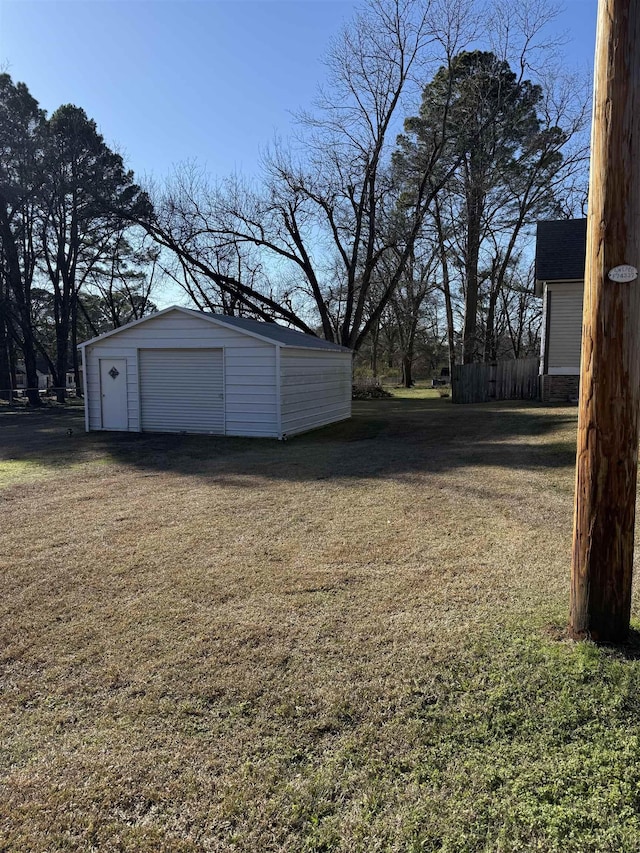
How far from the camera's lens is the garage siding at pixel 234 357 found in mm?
11094

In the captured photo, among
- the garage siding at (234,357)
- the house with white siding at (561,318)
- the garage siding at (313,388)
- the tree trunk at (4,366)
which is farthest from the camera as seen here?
the tree trunk at (4,366)

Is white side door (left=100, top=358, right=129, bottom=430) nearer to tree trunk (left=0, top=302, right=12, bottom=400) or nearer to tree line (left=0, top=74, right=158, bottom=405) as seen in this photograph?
tree line (left=0, top=74, right=158, bottom=405)

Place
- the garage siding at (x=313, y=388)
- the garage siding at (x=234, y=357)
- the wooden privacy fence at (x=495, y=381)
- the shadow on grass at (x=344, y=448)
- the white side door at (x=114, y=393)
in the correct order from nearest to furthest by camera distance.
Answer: the shadow on grass at (x=344, y=448), the garage siding at (x=234, y=357), the garage siding at (x=313, y=388), the white side door at (x=114, y=393), the wooden privacy fence at (x=495, y=381)

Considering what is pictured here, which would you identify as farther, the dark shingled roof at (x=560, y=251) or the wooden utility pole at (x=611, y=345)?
the dark shingled roof at (x=560, y=251)

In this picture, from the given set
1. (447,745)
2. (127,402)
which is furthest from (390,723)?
(127,402)

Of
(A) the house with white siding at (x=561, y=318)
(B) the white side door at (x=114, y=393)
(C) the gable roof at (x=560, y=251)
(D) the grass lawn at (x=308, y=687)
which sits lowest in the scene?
(D) the grass lawn at (x=308, y=687)

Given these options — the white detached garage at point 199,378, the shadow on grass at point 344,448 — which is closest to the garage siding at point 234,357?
the white detached garage at point 199,378

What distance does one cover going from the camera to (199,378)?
1170 cm

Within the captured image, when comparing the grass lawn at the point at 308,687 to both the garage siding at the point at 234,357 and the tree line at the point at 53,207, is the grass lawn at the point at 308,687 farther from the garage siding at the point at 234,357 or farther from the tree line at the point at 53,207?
the tree line at the point at 53,207

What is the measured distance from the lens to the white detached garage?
1114cm

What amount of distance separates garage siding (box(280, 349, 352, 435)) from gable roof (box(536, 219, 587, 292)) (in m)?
6.17

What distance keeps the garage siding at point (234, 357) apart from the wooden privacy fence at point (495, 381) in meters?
10.1

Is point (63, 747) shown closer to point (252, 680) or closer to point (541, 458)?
point (252, 680)

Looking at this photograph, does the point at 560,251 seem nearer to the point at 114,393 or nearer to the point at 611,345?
the point at 114,393
